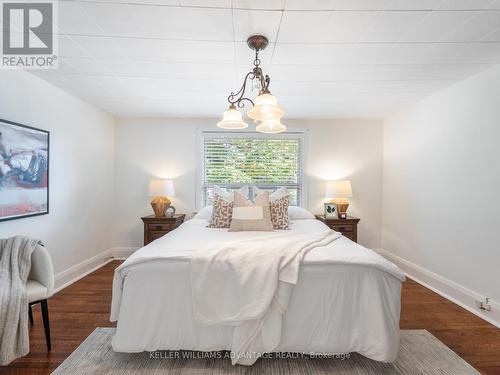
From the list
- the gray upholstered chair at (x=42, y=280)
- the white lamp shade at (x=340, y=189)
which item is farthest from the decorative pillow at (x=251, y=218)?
the gray upholstered chair at (x=42, y=280)

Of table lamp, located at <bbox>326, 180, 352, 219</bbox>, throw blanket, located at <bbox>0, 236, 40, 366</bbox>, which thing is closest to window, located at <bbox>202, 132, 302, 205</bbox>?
table lamp, located at <bbox>326, 180, 352, 219</bbox>

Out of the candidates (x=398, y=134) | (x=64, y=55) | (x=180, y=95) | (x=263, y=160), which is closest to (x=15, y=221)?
(x=64, y=55)

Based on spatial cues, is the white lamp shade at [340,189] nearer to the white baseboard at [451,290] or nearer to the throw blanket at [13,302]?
the white baseboard at [451,290]

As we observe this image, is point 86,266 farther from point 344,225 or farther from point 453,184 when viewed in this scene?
point 453,184

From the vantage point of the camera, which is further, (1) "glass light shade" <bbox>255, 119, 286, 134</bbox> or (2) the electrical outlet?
(2) the electrical outlet

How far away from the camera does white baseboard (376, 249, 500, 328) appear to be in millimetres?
2332

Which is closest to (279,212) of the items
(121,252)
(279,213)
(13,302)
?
(279,213)

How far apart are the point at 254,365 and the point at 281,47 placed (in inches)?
92.3

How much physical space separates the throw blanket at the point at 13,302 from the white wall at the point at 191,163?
2305mm

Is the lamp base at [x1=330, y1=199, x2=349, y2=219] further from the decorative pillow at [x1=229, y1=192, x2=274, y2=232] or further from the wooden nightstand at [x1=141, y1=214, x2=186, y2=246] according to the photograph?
the wooden nightstand at [x1=141, y1=214, x2=186, y2=246]

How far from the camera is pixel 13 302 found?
5.43 feet

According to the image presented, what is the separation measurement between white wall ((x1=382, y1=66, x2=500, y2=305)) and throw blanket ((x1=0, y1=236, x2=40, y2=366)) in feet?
12.3

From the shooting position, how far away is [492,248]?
238 centimetres

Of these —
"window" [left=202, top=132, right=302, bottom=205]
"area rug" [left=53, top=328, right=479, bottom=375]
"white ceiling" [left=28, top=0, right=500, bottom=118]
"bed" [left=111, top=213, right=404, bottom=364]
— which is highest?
"white ceiling" [left=28, top=0, right=500, bottom=118]
